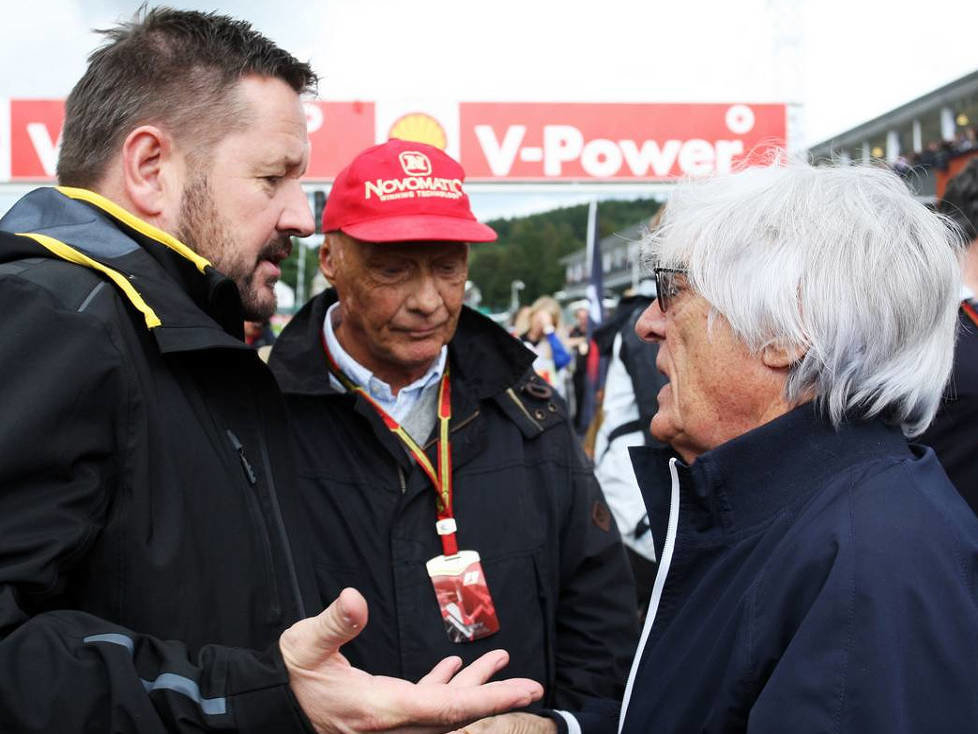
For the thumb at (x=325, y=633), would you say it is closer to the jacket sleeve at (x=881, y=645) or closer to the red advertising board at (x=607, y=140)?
the jacket sleeve at (x=881, y=645)

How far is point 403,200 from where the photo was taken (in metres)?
2.62

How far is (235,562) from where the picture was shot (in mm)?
1573

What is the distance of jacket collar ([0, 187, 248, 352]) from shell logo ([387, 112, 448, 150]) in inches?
232

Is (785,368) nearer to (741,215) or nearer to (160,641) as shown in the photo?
(741,215)

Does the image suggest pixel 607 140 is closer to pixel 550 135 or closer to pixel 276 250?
pixel 550 135

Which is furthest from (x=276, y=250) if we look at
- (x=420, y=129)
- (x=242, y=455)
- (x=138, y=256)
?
(x=420, y=129)

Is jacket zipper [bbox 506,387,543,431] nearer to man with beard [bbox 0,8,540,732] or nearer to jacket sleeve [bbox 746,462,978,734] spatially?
man with beard [bbox 0,8,540,732]

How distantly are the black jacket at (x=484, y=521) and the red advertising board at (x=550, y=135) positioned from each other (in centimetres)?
510

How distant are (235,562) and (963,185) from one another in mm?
2636

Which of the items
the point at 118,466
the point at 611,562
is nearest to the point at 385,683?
the point at 118,466

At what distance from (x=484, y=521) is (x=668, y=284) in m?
0.97

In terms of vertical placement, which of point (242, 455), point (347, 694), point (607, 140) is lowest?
point (347, 694)

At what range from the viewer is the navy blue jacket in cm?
124

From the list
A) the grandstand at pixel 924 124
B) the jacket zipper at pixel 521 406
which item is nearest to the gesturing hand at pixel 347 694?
the jacket zipper at pixel 521 406
